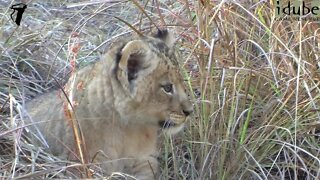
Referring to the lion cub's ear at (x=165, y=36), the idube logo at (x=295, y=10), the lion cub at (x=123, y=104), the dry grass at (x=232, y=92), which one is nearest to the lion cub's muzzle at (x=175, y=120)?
the lion cub at (x=123, y=104)

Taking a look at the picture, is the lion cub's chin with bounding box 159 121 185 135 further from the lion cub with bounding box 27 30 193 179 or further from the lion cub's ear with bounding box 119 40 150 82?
the lion cub's ear with bounding box 119 40 150 82

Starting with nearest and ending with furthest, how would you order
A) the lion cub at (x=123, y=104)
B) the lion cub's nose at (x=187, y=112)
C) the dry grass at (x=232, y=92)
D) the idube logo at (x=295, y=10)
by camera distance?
1. the lion cub at (x=123, y=104)
2. the lion cub's nose at (x=187, y=112)
3. the dry grass at (x=232, y=92)
4. the idube logo at (x=295, y=10)

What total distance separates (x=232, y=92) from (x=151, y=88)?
0.52 meters

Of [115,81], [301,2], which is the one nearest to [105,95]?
[115,81]

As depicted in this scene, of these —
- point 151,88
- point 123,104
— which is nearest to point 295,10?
point 151,88

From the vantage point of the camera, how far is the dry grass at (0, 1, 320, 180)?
3.56 meters

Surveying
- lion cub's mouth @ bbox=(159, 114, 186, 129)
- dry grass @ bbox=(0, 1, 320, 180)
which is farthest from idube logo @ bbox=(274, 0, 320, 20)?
lion cub's mouth @ bbox=(159, 114, 186, 129)

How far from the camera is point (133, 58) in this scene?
3.28m

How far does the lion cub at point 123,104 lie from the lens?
3.34 metres

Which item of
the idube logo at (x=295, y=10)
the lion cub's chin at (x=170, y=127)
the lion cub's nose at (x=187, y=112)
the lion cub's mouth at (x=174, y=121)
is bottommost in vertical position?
the lion cub's chin at (x=170, y=127)

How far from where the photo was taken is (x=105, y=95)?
3430mm

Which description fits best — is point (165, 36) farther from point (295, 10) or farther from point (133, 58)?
point (295, 10)

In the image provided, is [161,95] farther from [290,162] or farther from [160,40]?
[290,162]

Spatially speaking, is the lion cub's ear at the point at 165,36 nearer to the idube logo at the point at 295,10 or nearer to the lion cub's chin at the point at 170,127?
the lion cub's chin at the point at 170,127
